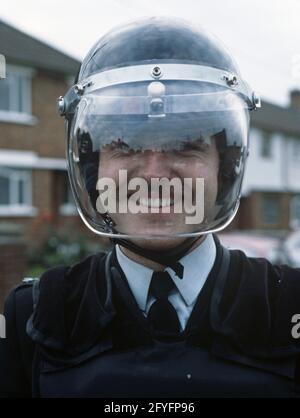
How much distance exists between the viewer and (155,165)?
3.67 ft

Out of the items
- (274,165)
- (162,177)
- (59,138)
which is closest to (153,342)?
(162,177)

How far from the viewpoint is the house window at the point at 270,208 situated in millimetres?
3458

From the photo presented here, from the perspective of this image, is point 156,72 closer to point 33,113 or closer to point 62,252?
point 33,113

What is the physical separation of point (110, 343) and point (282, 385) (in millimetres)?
333

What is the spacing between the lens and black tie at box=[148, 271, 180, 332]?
119 cm

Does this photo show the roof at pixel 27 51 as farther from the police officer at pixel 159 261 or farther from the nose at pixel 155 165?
the nose at pixel 155 165

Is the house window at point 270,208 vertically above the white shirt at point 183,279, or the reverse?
the house window at point 270,208

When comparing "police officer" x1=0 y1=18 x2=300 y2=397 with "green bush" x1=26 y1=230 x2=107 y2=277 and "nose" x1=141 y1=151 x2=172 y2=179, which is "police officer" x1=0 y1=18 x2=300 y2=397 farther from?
"green bush" x1=26 y1=230 x2=107 y2=277

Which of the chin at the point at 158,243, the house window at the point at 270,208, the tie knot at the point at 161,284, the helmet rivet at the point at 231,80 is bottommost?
the tie knot at the point at 161,284

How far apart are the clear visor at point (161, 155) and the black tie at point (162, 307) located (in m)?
0.12

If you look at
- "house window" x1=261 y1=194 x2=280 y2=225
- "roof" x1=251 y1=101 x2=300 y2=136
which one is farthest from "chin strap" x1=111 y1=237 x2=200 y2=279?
"house window" x1=261 y1=194 x2=280 y2=225

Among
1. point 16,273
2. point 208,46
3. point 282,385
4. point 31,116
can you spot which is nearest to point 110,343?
point 282,385

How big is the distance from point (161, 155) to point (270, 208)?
10.6 ft

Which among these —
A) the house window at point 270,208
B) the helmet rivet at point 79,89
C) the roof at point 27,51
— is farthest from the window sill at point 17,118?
the house window at point 270,208
